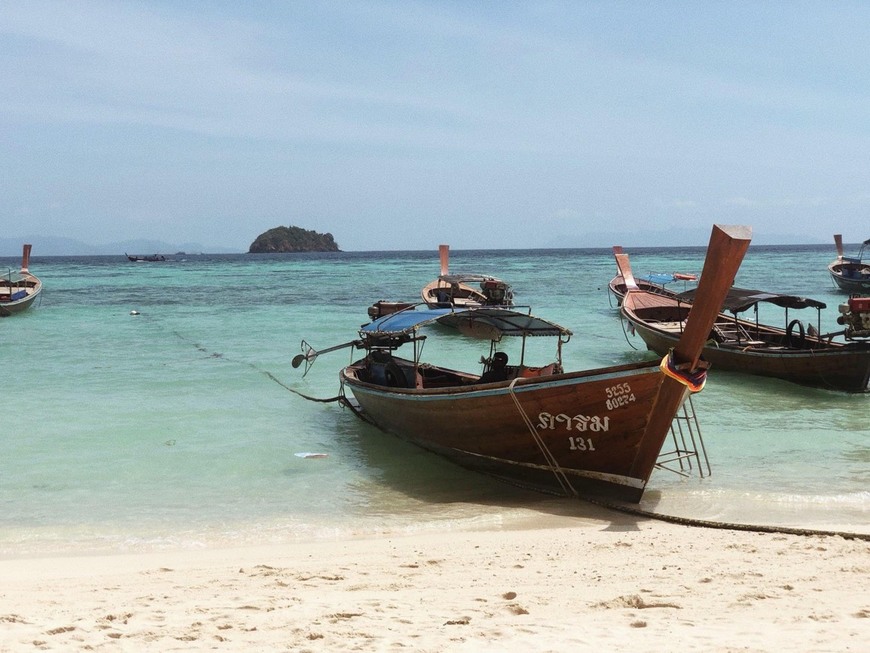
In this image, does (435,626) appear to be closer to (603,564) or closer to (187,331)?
(603,564)

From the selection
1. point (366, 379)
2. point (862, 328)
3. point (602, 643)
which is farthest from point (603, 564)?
point (862, 328)

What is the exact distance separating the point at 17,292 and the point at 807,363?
27.3 m

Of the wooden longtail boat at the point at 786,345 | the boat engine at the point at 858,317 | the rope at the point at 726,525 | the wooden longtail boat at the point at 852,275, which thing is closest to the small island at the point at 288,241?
the wooden longtail boat at the point at 852,275

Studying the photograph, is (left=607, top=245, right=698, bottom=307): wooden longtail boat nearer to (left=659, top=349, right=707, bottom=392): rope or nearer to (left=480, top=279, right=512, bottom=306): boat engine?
(left=480, top=279, right=512, bottom=306): boat engine

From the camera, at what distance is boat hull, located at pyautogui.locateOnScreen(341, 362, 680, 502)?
7625mm

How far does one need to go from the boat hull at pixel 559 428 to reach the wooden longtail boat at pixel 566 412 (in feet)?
0.04

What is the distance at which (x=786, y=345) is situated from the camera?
15.9 meters

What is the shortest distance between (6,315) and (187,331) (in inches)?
317

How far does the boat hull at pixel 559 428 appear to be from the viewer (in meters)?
7.62

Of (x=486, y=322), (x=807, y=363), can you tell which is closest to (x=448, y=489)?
(x=486, y=322)

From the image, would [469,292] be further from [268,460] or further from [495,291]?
[268,460]

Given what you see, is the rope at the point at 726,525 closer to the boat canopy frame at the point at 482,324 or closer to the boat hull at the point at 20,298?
the boat canopy frame at the point at 482,324

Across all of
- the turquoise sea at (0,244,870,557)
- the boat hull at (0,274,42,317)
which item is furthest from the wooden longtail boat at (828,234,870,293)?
the boat hull at (0,274,42,317)

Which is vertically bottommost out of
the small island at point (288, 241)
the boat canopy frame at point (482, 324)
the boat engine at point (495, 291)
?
the boat canopy frame at point (482, 324)
